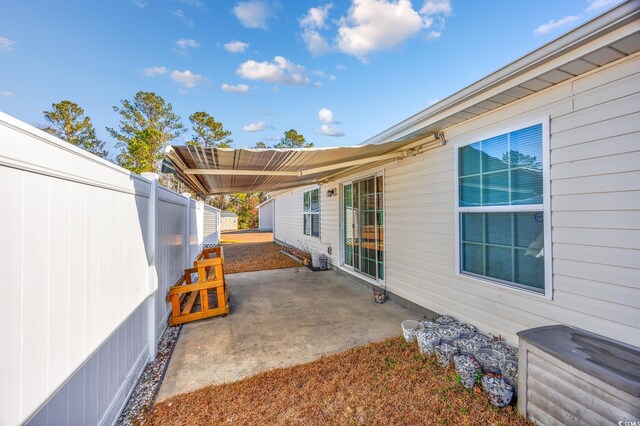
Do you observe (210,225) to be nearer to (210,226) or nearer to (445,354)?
(210,226)

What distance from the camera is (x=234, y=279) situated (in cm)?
667

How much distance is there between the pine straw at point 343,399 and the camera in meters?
2.07

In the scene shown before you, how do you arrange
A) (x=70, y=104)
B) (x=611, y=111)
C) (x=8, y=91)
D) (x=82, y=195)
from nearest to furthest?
(x=82, y=195), (x=611, y=111), (x=8, y=91), (x=70, y=104)

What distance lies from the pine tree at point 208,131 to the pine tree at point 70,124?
21.4ft

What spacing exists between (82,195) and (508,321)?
398 centimetres

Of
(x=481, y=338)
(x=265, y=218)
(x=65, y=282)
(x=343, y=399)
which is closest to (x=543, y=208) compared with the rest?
(x=481, y=338)

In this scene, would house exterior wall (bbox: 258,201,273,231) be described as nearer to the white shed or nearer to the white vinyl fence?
the white shed

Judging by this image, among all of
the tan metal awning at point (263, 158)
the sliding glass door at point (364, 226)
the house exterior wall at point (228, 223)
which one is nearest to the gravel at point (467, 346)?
the sliding glass door at point (364, 226)

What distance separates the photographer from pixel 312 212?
9.48m

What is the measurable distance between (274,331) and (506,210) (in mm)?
3335

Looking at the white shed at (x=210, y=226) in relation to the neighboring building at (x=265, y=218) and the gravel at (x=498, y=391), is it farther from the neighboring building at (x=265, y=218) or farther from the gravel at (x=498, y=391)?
the gravel at (x=498, y=391)

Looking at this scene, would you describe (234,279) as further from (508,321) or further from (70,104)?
(70,104)

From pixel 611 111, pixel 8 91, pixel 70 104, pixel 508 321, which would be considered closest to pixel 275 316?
pixel 508 321

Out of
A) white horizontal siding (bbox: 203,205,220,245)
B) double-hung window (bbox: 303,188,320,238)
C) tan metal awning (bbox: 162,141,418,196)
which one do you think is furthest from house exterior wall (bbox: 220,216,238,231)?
tan metal awning (bbox: 162,141,418,196)
